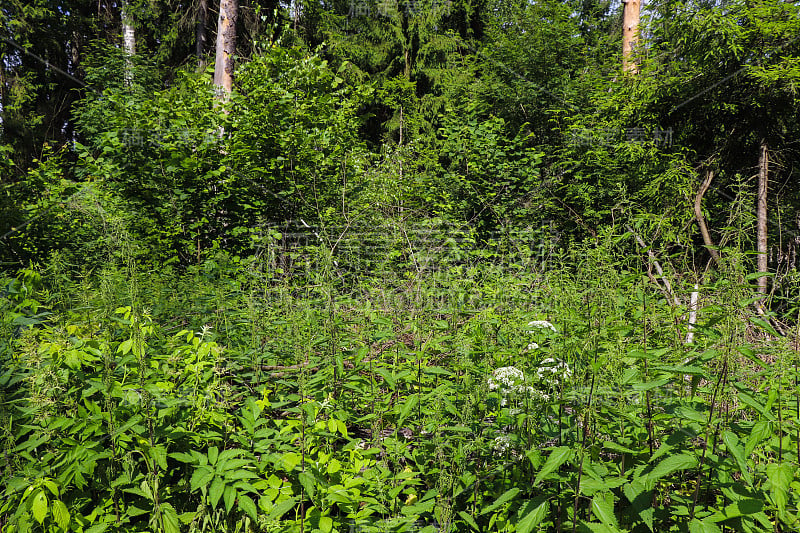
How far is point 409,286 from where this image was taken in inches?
185

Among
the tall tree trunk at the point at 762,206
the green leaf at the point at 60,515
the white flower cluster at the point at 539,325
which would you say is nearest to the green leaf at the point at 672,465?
the white flower cluster at the point at 539,325

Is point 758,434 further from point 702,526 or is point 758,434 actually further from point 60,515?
point 60,515

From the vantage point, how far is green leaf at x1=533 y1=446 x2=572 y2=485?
Result: 5.02ft

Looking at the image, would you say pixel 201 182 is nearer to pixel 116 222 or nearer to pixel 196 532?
pixel 116 222

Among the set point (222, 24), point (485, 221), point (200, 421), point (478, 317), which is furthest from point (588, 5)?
point (200, 421)

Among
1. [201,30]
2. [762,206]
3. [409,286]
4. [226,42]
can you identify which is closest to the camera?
[409,286]

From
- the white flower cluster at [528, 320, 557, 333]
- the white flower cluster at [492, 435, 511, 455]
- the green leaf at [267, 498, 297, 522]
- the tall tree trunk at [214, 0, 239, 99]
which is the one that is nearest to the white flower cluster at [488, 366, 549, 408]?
the white flower cluster at [492, 435, 511, 455]

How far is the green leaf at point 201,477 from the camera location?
1806mm

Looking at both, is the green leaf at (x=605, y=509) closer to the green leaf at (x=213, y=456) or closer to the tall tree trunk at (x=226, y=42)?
the green leaf at (x=213, y=456)

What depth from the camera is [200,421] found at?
7.35 ft

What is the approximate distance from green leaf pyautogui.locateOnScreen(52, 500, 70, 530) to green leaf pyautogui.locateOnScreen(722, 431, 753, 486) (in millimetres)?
2503

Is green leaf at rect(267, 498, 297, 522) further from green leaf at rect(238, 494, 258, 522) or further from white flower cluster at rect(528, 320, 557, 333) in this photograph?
white flower cluster at rect(528, 320, 557, 333)

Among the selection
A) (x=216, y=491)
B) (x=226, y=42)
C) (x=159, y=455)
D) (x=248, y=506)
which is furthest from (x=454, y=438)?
(x=226, y=42)

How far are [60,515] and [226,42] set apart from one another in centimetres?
816
